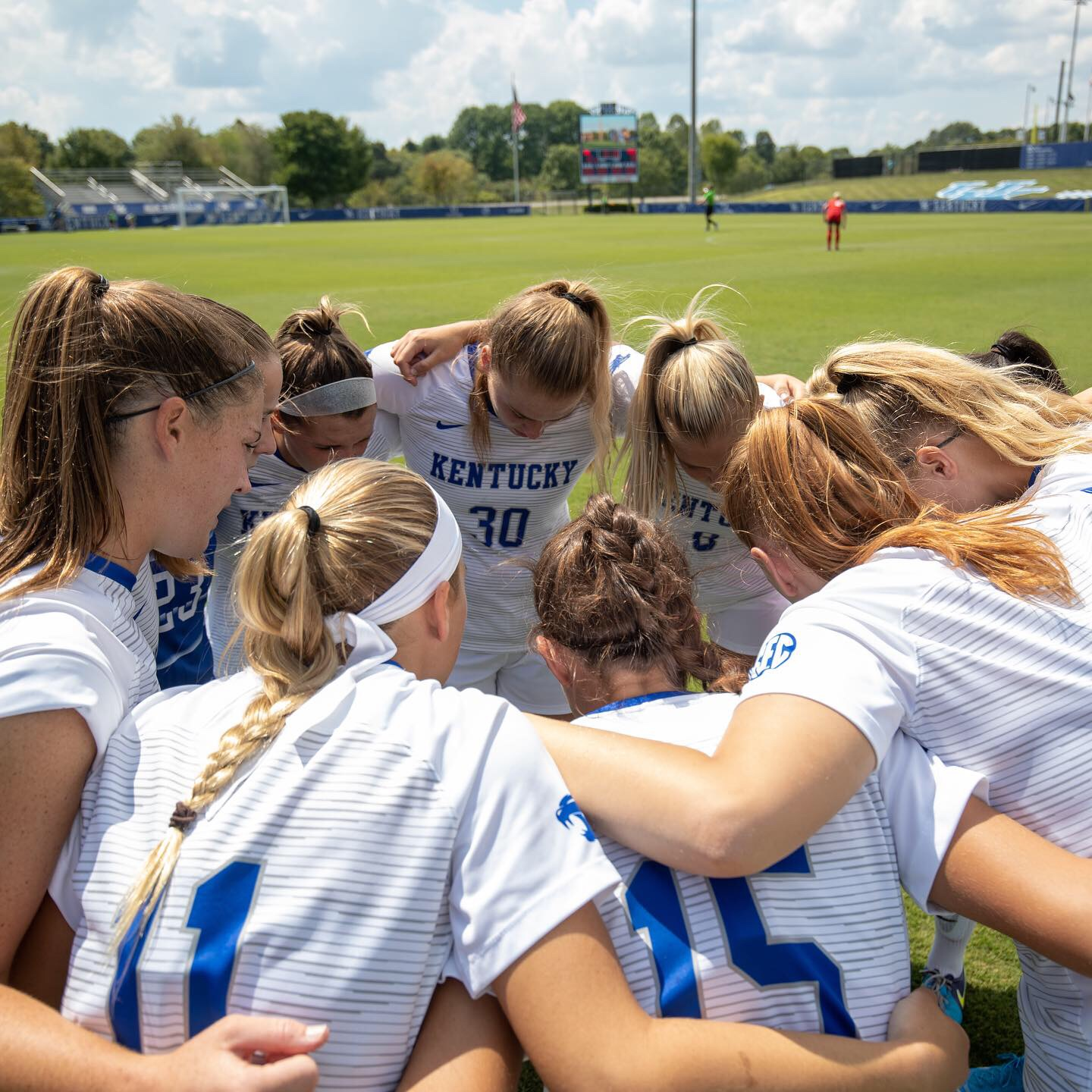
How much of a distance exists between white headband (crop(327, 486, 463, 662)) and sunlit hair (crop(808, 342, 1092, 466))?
3.60 ft

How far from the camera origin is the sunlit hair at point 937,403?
95.7 inches

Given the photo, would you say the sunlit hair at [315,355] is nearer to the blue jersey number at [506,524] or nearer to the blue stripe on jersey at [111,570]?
the blue jersey number at [506,524]

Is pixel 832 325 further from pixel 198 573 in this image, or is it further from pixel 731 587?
pixel 198 573

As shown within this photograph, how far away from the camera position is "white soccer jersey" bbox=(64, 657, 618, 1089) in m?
1.39

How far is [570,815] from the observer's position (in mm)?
1499

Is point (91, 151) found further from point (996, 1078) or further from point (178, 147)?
point (996, 1078)

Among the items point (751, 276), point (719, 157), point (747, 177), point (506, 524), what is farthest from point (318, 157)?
point (506, 524)

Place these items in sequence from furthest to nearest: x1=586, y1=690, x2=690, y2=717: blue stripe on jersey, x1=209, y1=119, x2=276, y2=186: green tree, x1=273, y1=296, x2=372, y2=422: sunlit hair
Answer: x1=209, y1=119, x2=276, y2=186: green tree → x1=273, y1=296, x2=372, y2=422: sunlit hair → x1=586, y1=690, x2=690, y2=717: blue stripe on jersey

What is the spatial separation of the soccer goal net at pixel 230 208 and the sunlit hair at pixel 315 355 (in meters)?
66.4

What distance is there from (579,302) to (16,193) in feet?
246

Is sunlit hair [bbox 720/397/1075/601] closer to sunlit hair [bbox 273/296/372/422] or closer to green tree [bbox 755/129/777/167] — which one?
sunlit hair [bbox 273/296/372/422]

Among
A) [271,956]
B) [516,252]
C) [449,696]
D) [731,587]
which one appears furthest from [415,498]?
[516,252]

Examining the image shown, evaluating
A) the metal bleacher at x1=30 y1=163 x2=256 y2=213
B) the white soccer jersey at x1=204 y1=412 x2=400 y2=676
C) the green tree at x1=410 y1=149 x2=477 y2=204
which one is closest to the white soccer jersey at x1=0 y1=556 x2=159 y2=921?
the white soccer jersey at x1=204 y1=412 x2=400 y2=676

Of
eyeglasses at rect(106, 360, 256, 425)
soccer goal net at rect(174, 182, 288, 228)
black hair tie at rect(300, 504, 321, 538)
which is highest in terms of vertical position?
soccer goal net at rect(174, 182, 288, 228)
